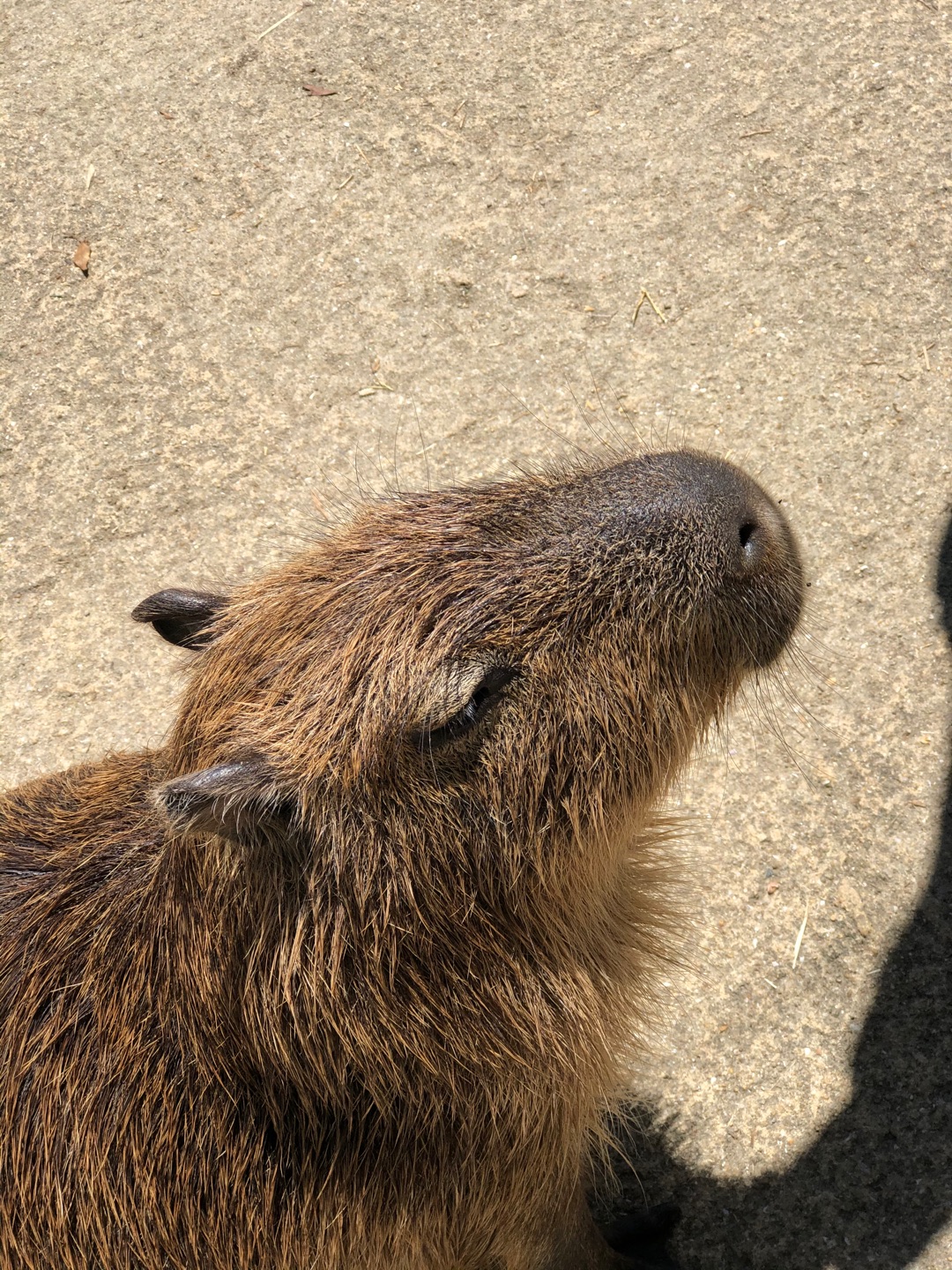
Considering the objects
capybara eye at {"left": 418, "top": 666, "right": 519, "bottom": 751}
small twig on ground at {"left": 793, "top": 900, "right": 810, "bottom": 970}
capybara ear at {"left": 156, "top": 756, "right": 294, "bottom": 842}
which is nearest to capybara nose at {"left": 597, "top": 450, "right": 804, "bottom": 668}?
capybara eye at {"left": 418, "top": 666, "right": 519, "bottom": 751}

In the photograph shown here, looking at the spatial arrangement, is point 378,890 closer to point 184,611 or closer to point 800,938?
point 184,611

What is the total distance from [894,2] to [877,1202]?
438cm

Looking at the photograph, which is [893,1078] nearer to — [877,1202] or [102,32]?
[877,1202]

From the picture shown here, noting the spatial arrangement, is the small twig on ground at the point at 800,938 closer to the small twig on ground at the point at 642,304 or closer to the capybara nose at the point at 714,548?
the capybara nose at the point at 714,548

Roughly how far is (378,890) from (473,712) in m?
0.33

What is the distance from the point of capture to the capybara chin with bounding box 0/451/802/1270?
186 centimetres

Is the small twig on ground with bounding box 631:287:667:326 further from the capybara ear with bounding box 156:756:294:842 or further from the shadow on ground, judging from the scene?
the capybara ear with bounding box 156:756:294:842

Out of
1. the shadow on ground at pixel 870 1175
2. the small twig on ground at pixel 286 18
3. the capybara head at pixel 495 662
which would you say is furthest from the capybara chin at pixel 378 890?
the small twig on ground at pixel 286 18

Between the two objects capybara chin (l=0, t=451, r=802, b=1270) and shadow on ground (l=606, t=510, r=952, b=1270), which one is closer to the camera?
capybara chin (l=0, t=451, r=802, b=1270)

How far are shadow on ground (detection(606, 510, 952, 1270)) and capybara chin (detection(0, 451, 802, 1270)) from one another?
2.82ft

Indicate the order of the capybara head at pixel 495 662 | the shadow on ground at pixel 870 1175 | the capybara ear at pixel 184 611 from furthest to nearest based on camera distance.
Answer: the shadow on ground at pixel 870 1175
the capybara ear at pixel 184 611
the capybara head at pixel 495 662

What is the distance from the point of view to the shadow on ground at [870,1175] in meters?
2.72

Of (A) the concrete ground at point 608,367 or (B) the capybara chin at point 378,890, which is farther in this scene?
(A) the concrete ground at point 608,367

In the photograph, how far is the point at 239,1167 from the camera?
201cm
